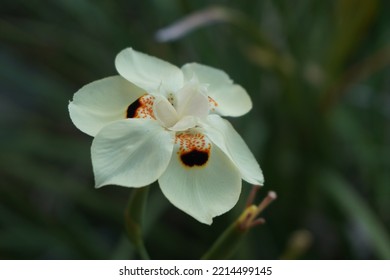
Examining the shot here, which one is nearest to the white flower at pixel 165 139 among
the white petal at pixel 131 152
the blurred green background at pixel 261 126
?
the white petal at pixel 131 152

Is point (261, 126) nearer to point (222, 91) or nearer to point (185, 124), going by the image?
point (222, 91)

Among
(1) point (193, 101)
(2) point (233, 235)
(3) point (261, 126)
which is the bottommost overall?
(2) point (233, 235)

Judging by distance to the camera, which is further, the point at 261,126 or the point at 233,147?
the point at 261,126

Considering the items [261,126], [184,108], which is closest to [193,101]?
[184,108]

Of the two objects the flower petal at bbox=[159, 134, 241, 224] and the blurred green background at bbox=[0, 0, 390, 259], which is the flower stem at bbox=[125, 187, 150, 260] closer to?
the flower petal at bbox=[159, 134, 241, 224]

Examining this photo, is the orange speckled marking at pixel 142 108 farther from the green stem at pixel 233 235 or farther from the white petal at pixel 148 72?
the green stem at pixel 233 235

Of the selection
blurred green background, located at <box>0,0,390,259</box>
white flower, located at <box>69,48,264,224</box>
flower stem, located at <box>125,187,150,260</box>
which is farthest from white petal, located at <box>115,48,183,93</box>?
blurred green background, located at <box>0,0,390,259</box>
